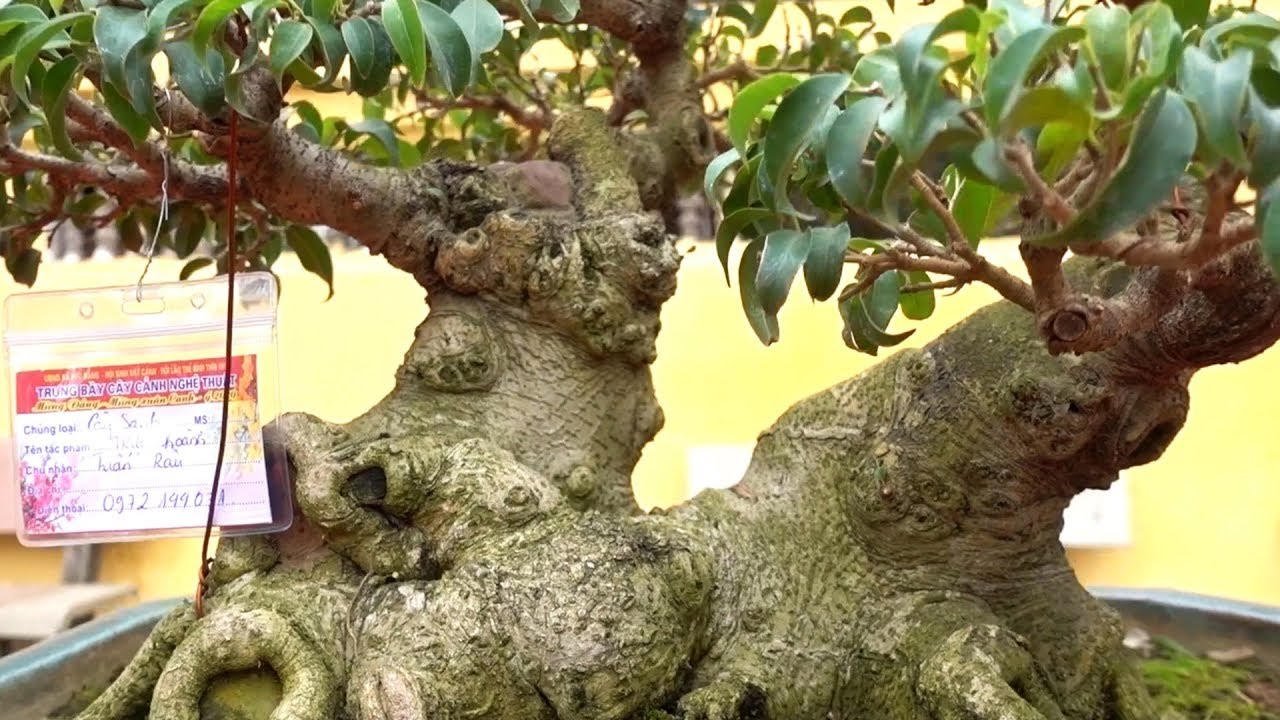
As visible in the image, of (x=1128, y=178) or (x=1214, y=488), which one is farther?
(x=1214, y=488)

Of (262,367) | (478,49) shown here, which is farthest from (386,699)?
(478,49)

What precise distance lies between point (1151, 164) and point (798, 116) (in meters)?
A: 0.14

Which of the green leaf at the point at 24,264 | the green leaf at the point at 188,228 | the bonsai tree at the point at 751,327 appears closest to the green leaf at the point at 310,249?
the bonsai tree at the point at 751,327

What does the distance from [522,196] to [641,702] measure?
463 mm

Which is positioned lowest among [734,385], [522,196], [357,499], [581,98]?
[357,499]

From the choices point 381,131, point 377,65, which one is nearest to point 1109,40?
point 377,65

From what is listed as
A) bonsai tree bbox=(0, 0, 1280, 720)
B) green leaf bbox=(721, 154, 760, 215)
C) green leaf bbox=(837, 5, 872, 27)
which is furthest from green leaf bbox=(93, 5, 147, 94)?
green leaf bbox=(837, 5, 872, 27)

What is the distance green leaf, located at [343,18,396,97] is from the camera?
581 millimetres

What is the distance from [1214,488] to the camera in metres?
1.87

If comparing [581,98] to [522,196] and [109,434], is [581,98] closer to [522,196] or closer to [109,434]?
[522,196]

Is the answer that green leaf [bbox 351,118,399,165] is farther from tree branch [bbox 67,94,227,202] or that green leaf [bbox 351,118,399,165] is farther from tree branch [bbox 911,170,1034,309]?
tree branch [bbox 911,170,1034,309]

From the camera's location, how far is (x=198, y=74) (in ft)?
1.87

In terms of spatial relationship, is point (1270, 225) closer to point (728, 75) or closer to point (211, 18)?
point (211, 18)

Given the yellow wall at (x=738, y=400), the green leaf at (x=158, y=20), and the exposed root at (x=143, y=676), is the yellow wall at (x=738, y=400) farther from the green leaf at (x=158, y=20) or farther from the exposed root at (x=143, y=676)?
the green leaf at (x=158, y=20)
